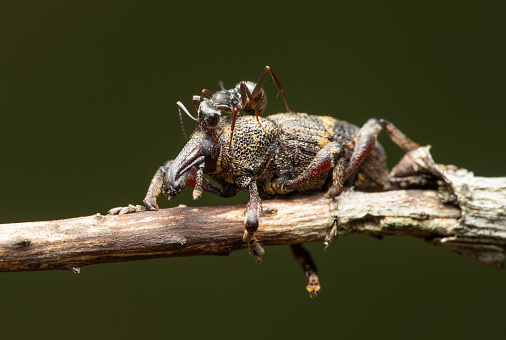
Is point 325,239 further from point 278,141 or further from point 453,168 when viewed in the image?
point 453,168

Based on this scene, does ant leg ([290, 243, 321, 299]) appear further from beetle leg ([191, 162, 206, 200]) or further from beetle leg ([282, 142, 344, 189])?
beetle leg ([191, 162, 206, 200])

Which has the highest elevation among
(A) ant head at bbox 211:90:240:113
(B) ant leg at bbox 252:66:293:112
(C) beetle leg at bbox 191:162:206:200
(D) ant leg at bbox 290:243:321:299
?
(B) ant leg at bbox 252:66:293:112

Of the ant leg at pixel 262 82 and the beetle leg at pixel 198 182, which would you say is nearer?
the beetle leg at pixel 198 182

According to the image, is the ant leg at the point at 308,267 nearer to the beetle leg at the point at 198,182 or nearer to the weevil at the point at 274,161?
the weevil at the point at 274,161

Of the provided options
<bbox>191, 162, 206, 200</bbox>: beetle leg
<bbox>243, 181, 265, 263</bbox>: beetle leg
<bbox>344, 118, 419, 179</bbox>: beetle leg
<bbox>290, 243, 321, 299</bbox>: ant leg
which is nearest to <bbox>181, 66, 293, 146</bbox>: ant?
<bbox>191, 162, 206, 200</bbox>: beetle leg

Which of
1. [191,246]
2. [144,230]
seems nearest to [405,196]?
[191,246]

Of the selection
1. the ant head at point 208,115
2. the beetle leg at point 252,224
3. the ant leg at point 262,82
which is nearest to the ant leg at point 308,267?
the beetle leg at point 252,224

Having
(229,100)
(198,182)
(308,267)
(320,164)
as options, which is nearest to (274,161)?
(320,164)
